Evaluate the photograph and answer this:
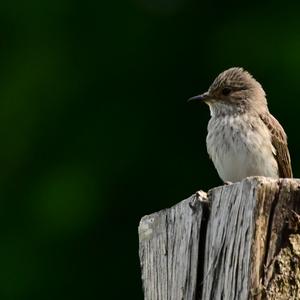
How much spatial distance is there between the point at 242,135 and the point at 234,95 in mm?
777

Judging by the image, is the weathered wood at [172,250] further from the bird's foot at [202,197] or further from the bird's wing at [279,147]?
the bird's wing at [279,147]

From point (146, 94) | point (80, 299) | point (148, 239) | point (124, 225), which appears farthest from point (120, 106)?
point (148, 239)

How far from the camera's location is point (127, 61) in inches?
607

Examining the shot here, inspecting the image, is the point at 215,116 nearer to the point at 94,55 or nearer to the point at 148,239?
the point at 148,239

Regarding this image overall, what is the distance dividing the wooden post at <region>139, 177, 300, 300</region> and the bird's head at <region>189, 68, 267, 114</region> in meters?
3.46

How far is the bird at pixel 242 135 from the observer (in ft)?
28.0

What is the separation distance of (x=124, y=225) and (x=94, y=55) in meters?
2.19

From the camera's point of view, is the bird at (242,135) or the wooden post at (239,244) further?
the bird at (242,135)

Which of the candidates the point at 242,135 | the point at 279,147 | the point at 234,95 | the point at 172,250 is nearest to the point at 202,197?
the point at 172,250

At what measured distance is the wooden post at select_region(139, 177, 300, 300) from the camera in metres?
5.45

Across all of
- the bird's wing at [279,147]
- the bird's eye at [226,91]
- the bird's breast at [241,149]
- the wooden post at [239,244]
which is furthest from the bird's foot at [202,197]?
the bird's eye at [226,91]

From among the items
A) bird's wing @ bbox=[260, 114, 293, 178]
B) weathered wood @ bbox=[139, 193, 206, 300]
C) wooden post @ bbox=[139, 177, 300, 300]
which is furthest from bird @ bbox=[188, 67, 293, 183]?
wooden post @ bbox=[139, 177, 300, 300]

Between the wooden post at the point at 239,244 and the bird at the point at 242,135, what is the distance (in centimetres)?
276

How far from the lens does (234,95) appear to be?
30.7 feet
